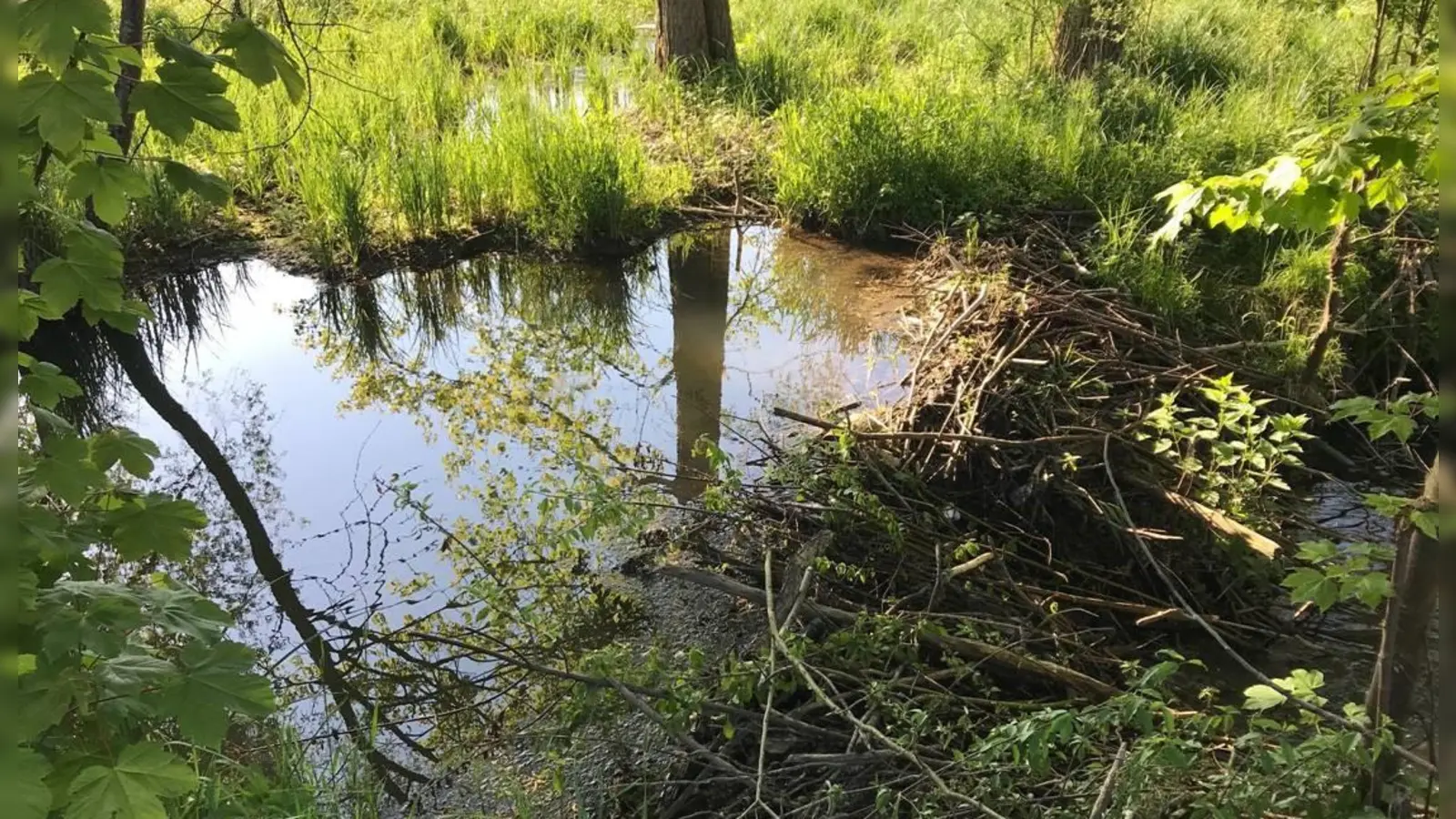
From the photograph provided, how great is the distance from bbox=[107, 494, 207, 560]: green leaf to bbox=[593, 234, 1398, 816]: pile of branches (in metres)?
1.09

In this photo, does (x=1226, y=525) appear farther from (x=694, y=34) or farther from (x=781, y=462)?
(x=694, y=34)

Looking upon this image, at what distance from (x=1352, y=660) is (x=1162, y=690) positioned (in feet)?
2.54

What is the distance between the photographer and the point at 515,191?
5926 millimetres

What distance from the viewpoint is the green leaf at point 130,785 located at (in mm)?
1154

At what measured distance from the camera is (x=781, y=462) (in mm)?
3660

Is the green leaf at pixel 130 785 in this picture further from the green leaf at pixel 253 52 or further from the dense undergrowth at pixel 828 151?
the dense undergrowth at pixel 828 151

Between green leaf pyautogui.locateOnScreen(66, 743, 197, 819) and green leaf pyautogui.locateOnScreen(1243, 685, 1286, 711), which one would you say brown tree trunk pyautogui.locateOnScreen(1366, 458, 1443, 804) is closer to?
green leaf pyautogui.locateOnScreen(1243, 685, 1286, 711)

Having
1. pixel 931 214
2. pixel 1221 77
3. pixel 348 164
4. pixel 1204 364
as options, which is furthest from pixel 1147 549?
pixel 1221 77

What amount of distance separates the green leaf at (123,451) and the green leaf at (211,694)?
424mm

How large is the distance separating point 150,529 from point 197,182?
1.64 ft

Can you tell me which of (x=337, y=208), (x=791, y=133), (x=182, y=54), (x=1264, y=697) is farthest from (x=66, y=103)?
(x=791, y=133)

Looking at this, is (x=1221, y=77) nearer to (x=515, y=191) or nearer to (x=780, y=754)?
(x=515, y=191)

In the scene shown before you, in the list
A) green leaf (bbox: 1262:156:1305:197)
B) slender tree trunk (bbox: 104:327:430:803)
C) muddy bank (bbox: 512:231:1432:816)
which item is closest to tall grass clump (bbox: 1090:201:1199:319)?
muddy bank (bbox: 512:231:1432:816)

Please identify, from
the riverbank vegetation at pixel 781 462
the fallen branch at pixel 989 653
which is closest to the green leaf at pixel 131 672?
the riverbank vegetation at pixel 781 462
